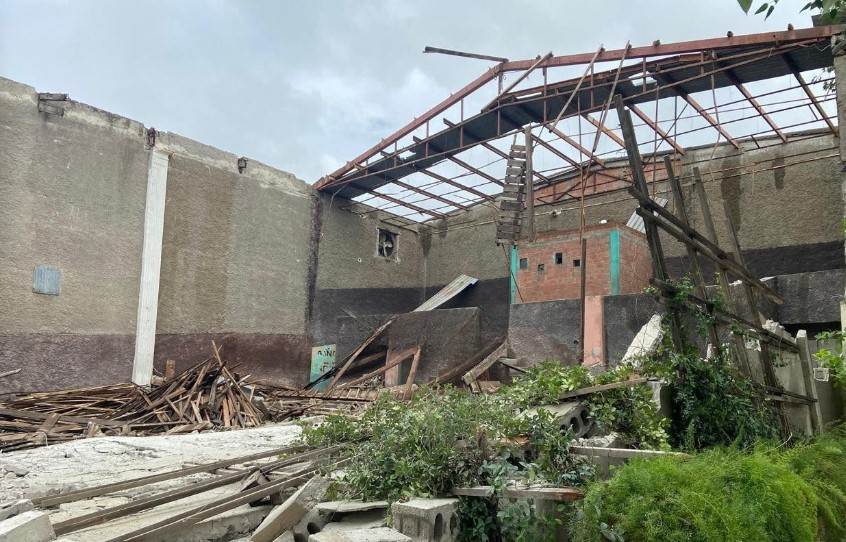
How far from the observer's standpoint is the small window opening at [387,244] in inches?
771

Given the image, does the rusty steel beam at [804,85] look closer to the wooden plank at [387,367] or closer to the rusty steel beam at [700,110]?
the rusty steel beam at [700,110]

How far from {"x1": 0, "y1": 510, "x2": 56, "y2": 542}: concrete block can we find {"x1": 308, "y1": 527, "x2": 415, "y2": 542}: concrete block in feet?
4.85

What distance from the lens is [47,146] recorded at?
1213 cm

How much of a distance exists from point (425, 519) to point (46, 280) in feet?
36.5

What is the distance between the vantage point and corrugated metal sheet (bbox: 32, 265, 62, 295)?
11.7 metres

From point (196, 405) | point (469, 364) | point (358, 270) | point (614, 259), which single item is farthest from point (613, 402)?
point (358, 270)

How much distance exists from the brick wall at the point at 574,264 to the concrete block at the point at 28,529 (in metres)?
11.6

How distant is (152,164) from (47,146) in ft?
6.94

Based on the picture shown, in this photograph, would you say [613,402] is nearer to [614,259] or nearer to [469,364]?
[469,364]

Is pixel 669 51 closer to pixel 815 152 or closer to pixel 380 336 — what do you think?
pixel 815 152

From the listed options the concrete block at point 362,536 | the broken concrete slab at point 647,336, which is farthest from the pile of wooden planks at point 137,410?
the broken concrete slab at point 647,336

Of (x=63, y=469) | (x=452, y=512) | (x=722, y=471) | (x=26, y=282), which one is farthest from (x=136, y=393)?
(x=722, y=471)

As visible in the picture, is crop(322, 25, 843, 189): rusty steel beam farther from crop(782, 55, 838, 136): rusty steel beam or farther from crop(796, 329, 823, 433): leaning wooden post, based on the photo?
crop(796, 329, 823, 433): leaning wooden post

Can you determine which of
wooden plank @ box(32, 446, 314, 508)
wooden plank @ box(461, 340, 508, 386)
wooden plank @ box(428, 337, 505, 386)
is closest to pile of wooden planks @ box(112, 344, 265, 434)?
wooden plank @ box(32, 446, 314, 508)
